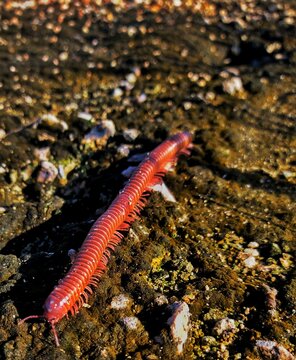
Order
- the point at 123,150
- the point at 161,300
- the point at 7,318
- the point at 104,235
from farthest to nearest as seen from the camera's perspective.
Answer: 1. the point at 123,150
2. the point at 104,235
3. the point at 161,300
4. the point at 7,318

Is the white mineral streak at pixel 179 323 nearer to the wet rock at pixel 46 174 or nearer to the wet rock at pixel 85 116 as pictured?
the wet rock at pixel 46 174

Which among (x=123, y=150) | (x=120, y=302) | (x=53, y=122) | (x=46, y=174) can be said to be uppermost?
(x=120, y=302)

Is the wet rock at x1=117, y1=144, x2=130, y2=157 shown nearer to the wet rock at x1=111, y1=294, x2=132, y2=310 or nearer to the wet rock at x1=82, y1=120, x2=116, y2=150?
the wet rock at x1=82, y1=120, x2=116, y2=150

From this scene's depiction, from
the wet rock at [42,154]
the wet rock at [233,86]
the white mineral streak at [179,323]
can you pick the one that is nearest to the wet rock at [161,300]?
the white mineral streak at [179,323]


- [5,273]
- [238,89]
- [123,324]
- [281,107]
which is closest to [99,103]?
[238,89]

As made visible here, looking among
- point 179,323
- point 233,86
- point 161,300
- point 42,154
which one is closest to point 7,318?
point 161,300

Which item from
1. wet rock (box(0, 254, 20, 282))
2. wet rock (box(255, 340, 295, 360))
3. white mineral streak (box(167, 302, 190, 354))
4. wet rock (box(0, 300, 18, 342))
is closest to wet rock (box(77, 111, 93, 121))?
wet rock (box(0, 254, 20, 282))

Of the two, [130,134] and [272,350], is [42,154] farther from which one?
[272,350]
